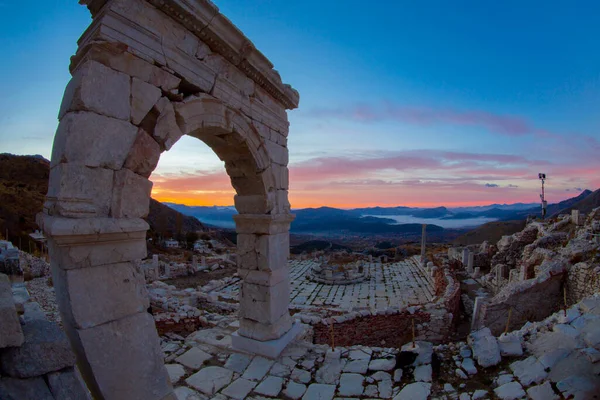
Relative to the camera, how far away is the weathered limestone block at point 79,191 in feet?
8.64

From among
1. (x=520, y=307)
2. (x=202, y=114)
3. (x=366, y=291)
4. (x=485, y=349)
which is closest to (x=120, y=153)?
(x=202, y=114)

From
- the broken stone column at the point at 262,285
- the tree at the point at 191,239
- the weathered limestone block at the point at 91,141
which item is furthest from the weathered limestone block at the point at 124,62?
the tree at the point at 191,239

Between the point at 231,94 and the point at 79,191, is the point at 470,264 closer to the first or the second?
the point at 231,94

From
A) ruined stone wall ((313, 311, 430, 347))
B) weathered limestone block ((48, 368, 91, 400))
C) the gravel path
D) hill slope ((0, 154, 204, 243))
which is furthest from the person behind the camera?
hill slope ((0, 154, 204, 243))

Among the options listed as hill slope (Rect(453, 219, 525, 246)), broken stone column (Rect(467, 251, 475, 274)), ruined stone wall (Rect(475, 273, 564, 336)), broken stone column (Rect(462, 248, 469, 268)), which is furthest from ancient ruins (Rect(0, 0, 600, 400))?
hill slope (Rect(453, 219, 525, 246))

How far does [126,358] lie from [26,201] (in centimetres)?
3288

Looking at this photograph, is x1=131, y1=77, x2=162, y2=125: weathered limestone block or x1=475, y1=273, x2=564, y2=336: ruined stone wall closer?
x1=131, y1=77, x2=162, y2=125: weathered limestone block

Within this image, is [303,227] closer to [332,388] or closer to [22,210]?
[22,210]

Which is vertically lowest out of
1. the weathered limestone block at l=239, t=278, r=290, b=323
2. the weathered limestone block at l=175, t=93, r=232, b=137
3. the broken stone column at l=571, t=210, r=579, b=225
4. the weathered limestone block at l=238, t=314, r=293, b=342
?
the weathered limestone block at l=238, t=314, r=293, b=342

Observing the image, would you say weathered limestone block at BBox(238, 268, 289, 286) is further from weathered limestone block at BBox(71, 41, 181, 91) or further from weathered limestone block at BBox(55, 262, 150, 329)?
weathered limestone block at BBox(71, 41, 181, 91)

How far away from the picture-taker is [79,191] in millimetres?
2715

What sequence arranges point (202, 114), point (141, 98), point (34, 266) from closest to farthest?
point (141, 98) < point (202, 114) < point (34, 266)

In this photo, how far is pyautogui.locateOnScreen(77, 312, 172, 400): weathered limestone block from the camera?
273 cm

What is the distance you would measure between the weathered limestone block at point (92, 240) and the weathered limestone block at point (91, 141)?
53 cm
